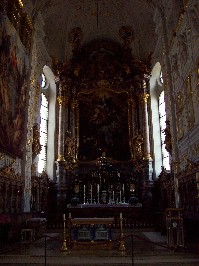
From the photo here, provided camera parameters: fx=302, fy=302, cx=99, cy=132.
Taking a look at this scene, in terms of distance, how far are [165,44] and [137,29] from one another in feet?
16.2

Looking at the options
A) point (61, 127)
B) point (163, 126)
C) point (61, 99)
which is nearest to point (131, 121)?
point (163, 126)

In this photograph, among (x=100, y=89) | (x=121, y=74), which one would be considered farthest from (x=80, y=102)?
(x=121, y=74)

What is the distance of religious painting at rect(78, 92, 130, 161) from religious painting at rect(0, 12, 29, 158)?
5.76 meters

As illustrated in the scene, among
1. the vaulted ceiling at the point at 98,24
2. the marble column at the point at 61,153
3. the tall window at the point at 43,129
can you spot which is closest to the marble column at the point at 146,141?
the vaulted ceiling at the point at 98,24

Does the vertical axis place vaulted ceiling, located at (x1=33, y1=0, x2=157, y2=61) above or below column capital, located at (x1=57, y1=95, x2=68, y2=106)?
above

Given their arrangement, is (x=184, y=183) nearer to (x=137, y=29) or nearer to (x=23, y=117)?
(x=23, y=117)

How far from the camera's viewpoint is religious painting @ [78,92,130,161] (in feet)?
55.9

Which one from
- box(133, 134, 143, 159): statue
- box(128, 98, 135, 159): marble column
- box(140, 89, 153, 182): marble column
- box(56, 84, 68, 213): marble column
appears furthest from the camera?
box(128, 98, 135, 159): marble column

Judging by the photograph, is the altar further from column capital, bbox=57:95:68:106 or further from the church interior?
column capital, bbox=57:95:68:106

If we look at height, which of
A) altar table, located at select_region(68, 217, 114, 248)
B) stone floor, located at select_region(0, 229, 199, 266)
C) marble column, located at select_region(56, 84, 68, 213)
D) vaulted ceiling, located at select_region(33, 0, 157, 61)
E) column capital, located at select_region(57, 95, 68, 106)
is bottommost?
stone floor, located at select_region(0, 229, 199, 266)

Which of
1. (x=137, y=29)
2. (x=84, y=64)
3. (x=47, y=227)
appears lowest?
(x=47, y=227)

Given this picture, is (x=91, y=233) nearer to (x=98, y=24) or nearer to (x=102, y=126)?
(x=102, y=126)

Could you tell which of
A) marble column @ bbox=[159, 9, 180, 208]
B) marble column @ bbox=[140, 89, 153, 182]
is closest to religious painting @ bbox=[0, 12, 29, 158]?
marble column @ bbox=[159, 9, 180, 208]

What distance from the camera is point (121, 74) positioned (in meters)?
18.1
